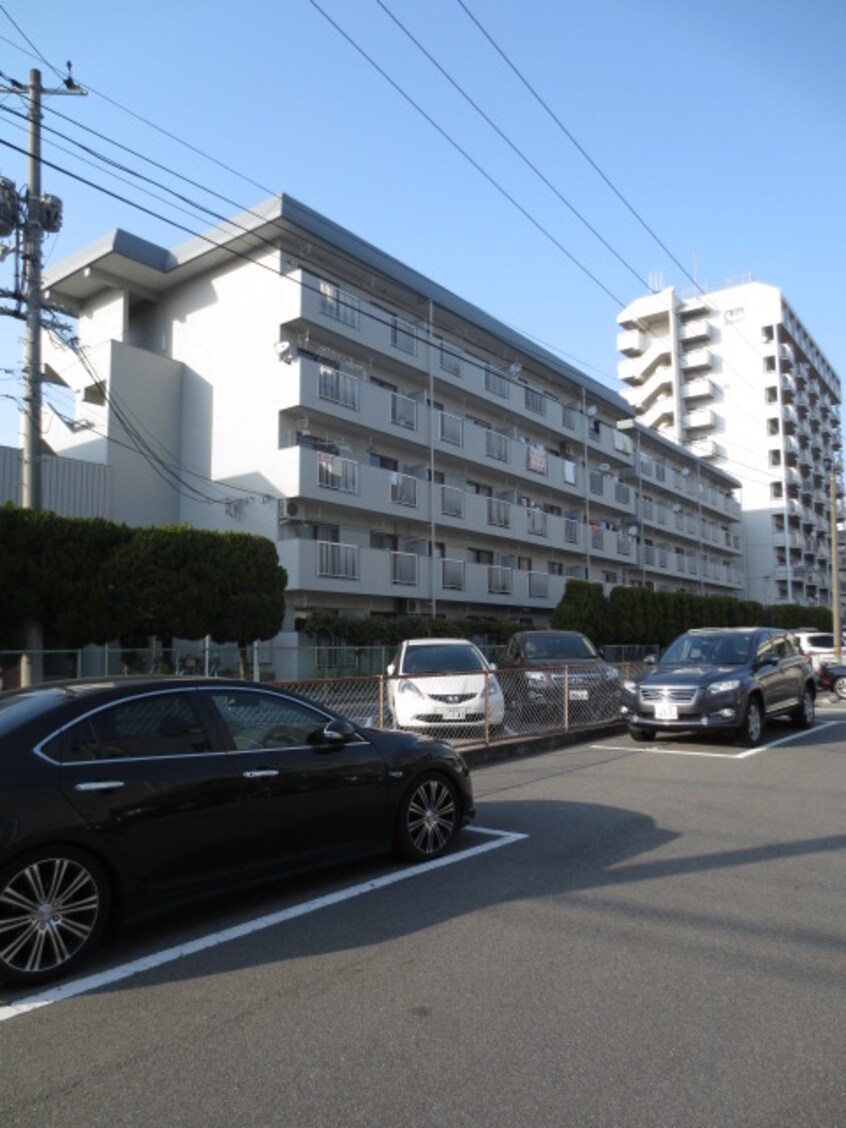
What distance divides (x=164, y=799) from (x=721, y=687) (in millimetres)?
8600

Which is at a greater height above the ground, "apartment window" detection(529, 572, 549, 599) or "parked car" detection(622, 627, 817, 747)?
"apartment window" detection(529, 572, 549, 599)

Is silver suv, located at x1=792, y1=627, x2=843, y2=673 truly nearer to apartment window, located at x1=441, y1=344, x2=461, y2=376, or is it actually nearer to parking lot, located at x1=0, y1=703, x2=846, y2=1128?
apartment window, located at x1=441, y1=344, x2=461, y2=376

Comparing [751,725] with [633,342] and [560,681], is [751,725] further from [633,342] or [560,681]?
[633,342]

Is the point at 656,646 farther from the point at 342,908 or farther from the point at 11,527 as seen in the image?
the point at 342,908

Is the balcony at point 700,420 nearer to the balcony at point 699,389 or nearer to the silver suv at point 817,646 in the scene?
the balcony at point 699,389

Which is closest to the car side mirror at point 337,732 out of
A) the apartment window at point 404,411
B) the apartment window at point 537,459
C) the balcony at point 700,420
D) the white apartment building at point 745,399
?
the apartment window at point 404,411

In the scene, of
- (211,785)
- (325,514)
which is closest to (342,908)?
(211,785)

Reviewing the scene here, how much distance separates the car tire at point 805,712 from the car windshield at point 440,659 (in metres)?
5.22

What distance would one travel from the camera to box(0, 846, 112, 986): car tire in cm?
382

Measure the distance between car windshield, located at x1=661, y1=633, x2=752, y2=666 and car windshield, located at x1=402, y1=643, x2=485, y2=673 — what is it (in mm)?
3003

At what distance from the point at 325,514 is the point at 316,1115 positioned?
22.9 metres

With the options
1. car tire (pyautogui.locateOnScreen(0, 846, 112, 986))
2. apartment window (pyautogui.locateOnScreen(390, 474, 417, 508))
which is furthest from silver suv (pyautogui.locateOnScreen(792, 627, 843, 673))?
car tire (pyautogui.locateOnScreen(0, 846, 112, 986))

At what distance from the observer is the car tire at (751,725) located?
1124cm

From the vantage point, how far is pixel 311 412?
24.5 meters
